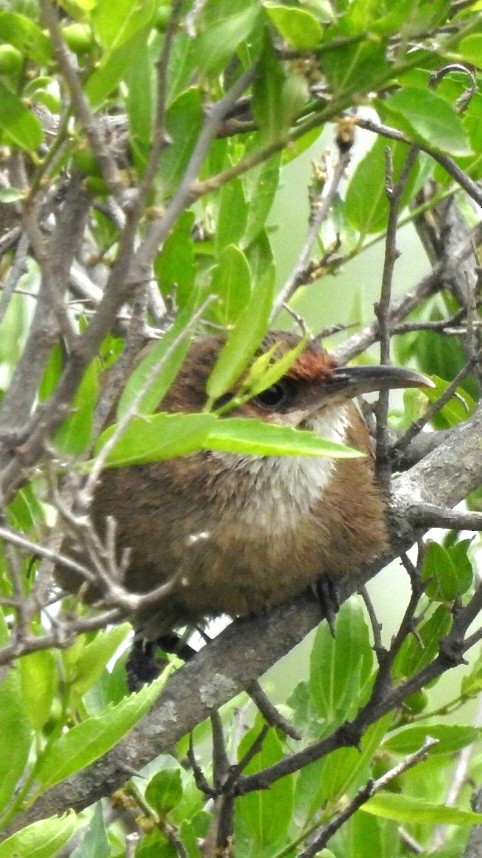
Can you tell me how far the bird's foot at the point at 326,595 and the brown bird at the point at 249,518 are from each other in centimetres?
2

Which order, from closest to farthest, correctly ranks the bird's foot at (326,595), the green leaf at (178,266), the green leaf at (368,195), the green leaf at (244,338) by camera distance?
the green leaf at (244,338), the green leaf at (178,266), the bird's foot at (326,595), the green leaf at (368,195)

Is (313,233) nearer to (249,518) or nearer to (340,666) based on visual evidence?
(249,518)

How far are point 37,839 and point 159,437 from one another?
28.1 inches

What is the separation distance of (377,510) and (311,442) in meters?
1.55

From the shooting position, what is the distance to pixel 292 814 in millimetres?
3170

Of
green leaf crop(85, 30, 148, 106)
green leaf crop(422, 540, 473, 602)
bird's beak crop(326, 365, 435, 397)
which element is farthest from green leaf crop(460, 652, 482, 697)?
green leaf crop(85, 30, 148, 106)

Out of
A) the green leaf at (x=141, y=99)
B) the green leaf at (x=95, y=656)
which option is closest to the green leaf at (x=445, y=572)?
the green leaf at (x=95, y=656)

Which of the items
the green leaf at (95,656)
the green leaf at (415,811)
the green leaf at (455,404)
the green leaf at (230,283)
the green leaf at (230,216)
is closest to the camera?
the green leaf at (95,656)

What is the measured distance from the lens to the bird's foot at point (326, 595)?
348 centimetres

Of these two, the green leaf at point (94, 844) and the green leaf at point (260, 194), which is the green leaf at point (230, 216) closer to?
the green leaf at point (260, 194)

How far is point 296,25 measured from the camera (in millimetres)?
2066

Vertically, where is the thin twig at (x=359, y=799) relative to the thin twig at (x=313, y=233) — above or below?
below

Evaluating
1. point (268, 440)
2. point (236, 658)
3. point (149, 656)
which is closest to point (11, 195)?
point (268, 440)

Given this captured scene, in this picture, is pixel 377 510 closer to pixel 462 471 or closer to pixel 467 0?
pixel 462 471
